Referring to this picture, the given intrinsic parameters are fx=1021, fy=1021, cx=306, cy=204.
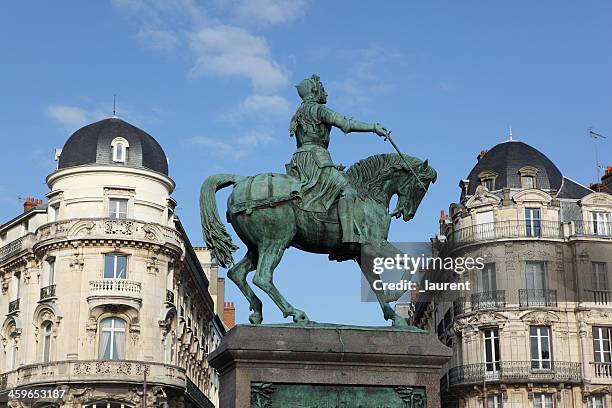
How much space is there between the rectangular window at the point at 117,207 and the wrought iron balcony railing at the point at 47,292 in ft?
14.9

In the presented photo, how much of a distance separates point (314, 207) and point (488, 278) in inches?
1670

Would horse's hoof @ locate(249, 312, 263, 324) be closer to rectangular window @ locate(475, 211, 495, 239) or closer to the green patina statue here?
the green patina statue

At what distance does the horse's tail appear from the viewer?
42.6 ft

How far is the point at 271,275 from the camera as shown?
12781mm

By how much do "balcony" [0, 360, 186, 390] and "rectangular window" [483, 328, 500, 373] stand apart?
53.8 ft

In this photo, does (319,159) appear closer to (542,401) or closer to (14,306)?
(542,401)

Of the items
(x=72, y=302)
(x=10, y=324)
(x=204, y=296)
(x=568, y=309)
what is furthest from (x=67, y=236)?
(x=568, y=309)

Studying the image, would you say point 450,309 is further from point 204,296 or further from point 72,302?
point 72,302

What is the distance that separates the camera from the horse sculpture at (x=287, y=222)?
12844 millimetres

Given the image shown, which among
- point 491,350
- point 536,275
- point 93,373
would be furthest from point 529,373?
point 93,373

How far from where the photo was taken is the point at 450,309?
57.9 meters

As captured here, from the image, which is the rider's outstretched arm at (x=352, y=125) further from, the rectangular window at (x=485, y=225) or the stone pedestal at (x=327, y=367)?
the rectangular window at (x=485, y=225)

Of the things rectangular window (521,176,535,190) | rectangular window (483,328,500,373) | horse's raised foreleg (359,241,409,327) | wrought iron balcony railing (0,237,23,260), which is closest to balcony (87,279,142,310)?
wrought iron balcony railing (0,237,23,260)

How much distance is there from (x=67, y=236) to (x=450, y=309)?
22.0 metres
